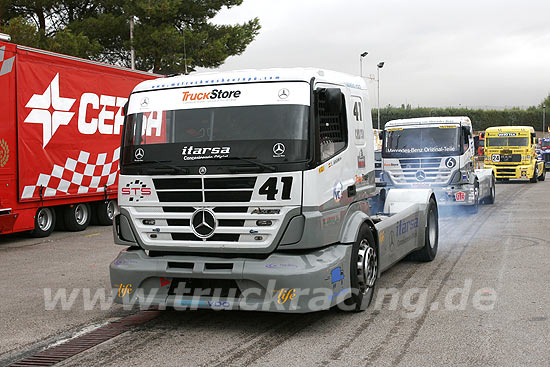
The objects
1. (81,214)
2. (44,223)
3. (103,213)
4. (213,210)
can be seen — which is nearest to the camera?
(213,210)

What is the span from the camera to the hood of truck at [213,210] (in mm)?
5773

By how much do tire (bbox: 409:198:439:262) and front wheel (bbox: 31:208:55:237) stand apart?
7656 millimetres

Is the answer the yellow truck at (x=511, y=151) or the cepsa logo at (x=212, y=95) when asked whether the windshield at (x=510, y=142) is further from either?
the cepsa logo at (x=212, y=95)

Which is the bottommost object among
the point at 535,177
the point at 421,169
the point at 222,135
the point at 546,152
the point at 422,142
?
the point at 535,177

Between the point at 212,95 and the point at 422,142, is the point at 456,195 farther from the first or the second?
the point at 212,95

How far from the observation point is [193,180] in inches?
235

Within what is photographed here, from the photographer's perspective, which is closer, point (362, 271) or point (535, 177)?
point (362, 271)

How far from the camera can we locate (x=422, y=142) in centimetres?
1603

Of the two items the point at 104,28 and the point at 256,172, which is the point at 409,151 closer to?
the point at 256,172

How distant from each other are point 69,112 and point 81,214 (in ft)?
7.86

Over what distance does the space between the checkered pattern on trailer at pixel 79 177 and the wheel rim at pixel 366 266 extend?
790 centimetres


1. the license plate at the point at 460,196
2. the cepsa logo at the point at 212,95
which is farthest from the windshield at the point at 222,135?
the license plate at the point at 460,196

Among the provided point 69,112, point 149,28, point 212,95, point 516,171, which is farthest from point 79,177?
point 516,171

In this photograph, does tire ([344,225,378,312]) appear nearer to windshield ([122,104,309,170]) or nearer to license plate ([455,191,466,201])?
windshield ([122,104,309,170])
